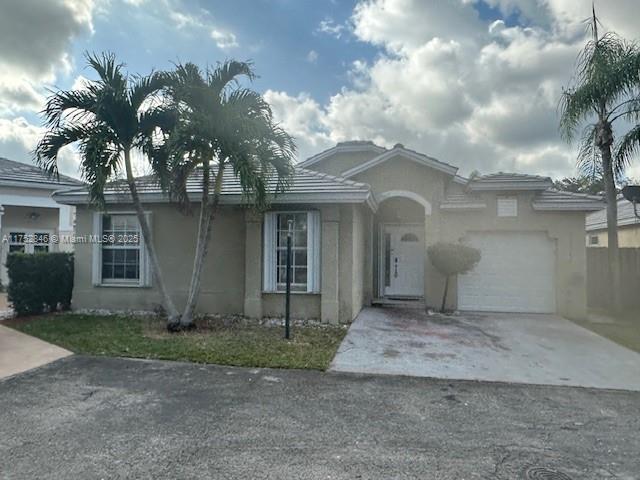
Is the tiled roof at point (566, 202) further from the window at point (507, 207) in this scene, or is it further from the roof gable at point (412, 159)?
the roof gable at point (412, 159)

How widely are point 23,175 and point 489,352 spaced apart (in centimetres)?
1832

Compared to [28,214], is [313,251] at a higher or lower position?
lower

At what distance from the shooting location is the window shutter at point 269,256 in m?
10.2

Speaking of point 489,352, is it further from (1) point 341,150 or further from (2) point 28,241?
(2) point 28,241

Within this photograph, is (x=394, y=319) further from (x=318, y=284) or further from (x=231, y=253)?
(x=231, y=253)

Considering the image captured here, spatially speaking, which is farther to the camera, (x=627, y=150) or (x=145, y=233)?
(x=627, y=150)

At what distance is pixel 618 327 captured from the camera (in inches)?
412

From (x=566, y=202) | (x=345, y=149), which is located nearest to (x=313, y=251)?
(x=345, y=149)

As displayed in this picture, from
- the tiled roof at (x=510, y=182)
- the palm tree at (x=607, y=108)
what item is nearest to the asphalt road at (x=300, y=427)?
the tiled roof at (x=510, y=182)

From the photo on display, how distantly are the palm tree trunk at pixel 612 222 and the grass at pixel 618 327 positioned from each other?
0.50m

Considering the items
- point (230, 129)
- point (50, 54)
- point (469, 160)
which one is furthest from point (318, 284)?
point (469, 160)

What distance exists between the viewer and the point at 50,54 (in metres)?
11.7

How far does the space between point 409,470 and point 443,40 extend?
1253 centimetres

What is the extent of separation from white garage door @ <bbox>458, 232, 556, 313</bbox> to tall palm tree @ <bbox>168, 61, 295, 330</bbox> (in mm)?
6955
